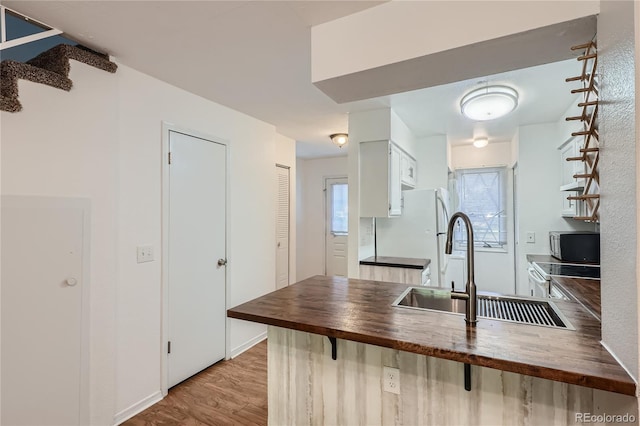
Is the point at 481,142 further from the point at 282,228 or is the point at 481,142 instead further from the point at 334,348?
the point at 334,348

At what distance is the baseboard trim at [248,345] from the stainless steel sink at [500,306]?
6.78 ft

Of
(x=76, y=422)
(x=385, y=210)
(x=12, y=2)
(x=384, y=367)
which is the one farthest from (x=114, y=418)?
(x=385, y=210)

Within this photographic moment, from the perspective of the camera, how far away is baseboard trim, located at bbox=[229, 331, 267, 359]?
301 centimetres

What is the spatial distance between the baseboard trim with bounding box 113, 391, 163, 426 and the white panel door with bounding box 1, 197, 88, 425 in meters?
0.25

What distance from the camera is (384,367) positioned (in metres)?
1.39

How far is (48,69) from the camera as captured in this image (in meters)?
1.79

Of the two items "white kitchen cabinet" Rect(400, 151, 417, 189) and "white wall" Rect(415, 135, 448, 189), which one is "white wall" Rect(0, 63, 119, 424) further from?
"white wall" Rect(415, 135, 448, 189)

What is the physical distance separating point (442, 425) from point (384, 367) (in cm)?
31

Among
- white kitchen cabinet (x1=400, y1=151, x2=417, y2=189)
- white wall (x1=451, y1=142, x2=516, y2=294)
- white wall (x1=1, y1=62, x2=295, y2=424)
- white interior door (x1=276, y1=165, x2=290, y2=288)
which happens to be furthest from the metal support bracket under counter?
white wall (x1=1, y1=62, x2=295, y2=424)

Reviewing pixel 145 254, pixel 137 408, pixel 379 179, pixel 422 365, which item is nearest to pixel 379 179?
pixel 379 179

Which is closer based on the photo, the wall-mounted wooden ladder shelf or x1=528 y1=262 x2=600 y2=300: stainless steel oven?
the wall-mounted wooden ladder shelf

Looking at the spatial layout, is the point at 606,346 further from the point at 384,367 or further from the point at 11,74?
the point at 11,74

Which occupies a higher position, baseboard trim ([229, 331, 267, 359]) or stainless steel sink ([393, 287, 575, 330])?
stainless steel sink ([393, 287, 575, 330])

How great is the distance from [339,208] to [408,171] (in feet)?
7.24
